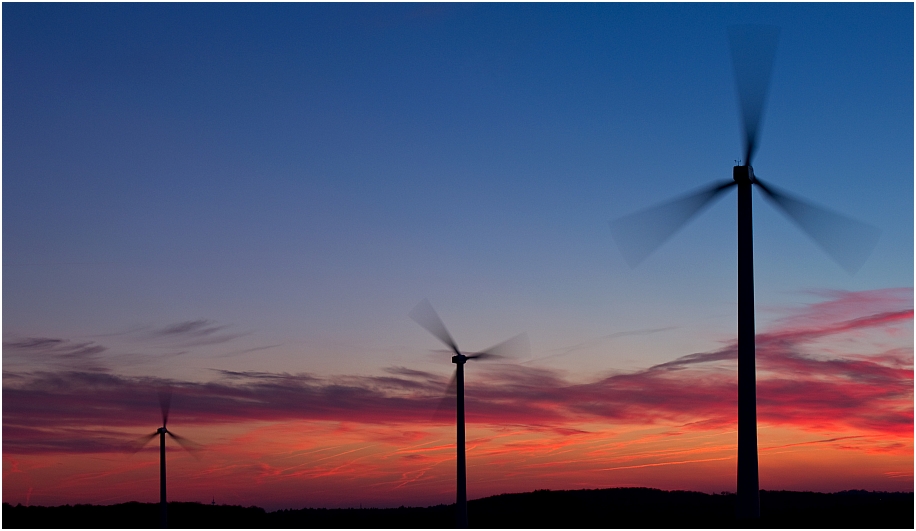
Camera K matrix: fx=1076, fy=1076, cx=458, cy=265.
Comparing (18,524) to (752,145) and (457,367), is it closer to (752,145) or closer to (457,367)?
(457,367)

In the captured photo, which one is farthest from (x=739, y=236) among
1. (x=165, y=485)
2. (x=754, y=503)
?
(x=165, y=485)

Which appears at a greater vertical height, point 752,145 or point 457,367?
point 752,145

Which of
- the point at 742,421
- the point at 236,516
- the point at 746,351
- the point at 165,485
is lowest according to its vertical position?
the point at 236,516

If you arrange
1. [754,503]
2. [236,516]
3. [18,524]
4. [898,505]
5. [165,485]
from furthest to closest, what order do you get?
1. [236,516]
2. [18,524]
3. [165,485]
4. [898,505]
5. [754,503]

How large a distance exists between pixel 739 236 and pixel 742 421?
8207 millimetres

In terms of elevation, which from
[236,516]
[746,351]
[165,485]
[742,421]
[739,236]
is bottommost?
[236,516]

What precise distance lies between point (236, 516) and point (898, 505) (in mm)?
155838

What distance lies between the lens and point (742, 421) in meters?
45.8

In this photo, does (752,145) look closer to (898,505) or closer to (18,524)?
(898,505)

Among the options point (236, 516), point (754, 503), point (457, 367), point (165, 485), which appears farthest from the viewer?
point (236, 516)

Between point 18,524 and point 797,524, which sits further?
point 18,524

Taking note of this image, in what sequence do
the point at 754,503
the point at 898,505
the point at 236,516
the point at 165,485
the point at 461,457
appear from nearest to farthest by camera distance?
1. the point at 754,503
2. the point at 898,505
3. the point at 461,457
4. the point at 165,485
5. the point at 236,516

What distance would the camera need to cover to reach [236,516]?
199m

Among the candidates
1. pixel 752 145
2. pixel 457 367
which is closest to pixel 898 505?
pixel 752 145
